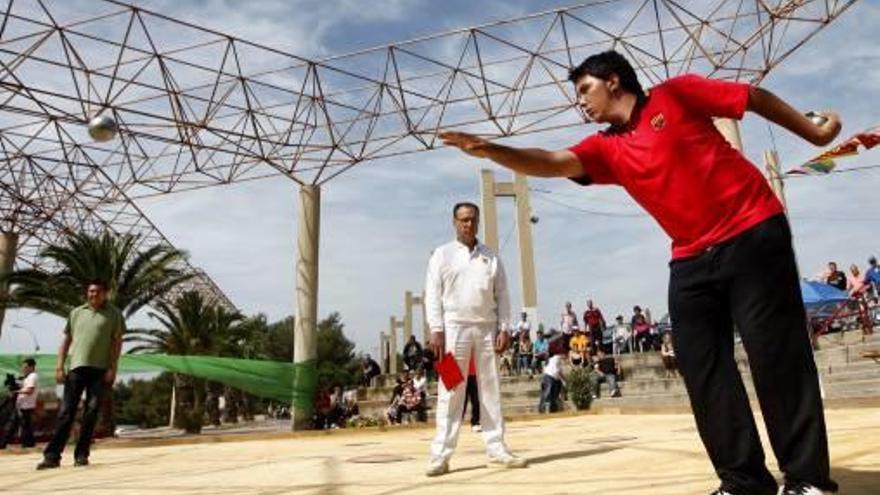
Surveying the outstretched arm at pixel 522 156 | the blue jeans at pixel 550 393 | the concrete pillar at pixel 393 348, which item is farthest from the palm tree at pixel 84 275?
the concrete pillar at pixel 393 348

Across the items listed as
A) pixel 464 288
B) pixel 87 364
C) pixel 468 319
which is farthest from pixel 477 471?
pixel 87 364

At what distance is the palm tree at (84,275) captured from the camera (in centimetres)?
1898

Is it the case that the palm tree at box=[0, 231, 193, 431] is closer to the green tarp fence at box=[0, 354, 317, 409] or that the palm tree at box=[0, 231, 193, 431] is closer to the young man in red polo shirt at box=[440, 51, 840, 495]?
the green tarp fence at box=[0, 354, 317, 409]

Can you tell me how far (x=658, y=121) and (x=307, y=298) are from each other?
1477 cm

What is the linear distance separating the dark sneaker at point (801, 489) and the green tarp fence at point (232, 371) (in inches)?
495

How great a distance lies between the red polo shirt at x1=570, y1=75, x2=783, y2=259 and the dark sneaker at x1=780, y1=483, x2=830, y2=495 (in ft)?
2.40

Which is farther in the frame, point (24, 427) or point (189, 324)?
point (189, 324)

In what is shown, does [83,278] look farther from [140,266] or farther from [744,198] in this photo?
[744,198]

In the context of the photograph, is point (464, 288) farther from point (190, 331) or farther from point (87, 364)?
point (190, 331)

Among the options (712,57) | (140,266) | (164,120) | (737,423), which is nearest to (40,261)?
(140,266)

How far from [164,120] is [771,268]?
1468 centimetres

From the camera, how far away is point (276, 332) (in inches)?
2372

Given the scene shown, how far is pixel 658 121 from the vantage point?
2.52 metres

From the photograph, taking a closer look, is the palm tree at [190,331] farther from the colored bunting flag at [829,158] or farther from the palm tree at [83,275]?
the colored bunting flag at [829,158]
